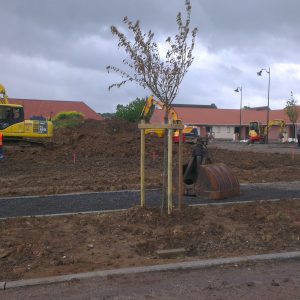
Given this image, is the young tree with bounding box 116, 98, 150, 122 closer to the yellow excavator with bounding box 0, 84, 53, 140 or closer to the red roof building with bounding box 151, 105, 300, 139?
the red roof building with bounding box 151, 105, 300, 139

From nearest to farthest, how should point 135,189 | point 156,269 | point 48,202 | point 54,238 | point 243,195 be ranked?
point 156,269 → point 54,238 → point 48,202 → point 243,195 → point 135,189

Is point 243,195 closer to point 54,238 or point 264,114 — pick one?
point 54,238

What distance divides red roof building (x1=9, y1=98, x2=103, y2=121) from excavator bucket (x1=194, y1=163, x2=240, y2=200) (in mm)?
63025

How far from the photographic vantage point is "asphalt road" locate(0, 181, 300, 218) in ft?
30.4

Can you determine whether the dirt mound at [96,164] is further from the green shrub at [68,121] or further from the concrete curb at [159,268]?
the concrete curb at [159,268]

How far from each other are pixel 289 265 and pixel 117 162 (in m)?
16.4

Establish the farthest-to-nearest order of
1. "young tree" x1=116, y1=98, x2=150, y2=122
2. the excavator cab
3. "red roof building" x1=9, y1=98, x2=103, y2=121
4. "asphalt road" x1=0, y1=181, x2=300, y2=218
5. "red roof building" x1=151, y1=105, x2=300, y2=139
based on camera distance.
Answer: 1. "red roof building" x1=151, y1=105, x2=300, y2=139
2. "red roof building" x1=9, y1=98, x2=103, y2=121
3. "young tree" x1=116, y1=98, x2=150, y2=122
4. the excavator cab
5. "asphalt road" x1=0, y1=181, x2=300, y2=218

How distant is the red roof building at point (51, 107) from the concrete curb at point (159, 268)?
67.2m

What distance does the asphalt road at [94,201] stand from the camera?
926 cm

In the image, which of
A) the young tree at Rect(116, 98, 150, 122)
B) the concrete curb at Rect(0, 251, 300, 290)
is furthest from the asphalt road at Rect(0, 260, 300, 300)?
the young tree at Rect(116, 98, 150, 122)

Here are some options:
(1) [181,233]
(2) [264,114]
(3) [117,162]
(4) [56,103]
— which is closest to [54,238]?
(1) [181,233]

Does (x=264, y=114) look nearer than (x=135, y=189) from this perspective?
No

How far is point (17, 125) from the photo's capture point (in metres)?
27.5

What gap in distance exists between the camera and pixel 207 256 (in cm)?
661
